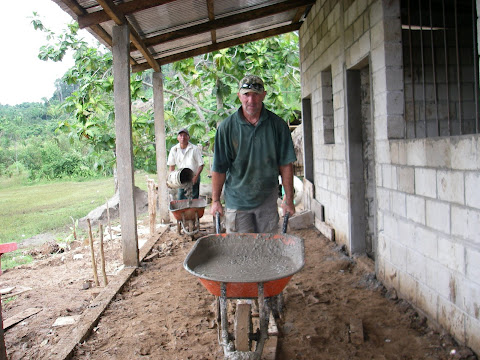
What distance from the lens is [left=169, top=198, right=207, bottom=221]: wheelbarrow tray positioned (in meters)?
6.56

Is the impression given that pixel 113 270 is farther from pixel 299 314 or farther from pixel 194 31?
pixel 194 31

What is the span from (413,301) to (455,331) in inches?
24.8

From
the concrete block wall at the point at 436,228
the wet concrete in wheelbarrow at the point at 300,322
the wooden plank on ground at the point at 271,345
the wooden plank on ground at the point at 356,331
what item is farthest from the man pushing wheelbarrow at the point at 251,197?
the concrete block wall at the point at 436,228

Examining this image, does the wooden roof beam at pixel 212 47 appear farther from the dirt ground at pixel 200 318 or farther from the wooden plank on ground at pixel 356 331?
the wooden plank on ground at pixel 356 331

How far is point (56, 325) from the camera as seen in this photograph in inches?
147

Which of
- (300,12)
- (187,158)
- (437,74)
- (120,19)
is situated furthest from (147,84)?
(437,74)

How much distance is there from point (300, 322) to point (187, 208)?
343cm

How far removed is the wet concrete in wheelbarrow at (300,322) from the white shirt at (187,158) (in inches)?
105

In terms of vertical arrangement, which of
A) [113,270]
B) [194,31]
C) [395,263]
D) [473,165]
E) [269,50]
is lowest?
[113,270]

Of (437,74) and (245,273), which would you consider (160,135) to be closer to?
(437,74)

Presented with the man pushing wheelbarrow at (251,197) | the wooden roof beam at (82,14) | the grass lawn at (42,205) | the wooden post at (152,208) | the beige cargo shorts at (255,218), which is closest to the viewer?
the man pushing wheelbarrow at (251,197)

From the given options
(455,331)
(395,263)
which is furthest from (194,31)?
(455,331)

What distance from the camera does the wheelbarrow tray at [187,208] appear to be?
258 inches

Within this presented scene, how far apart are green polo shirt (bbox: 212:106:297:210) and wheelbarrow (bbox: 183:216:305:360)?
482 mm
